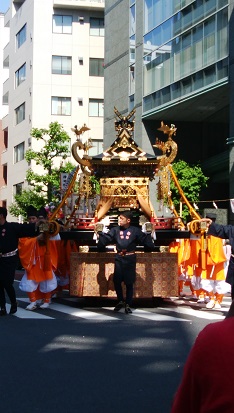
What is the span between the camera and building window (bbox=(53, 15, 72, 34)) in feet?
156

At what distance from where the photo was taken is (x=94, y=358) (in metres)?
7.37

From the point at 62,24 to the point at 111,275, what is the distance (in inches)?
1499

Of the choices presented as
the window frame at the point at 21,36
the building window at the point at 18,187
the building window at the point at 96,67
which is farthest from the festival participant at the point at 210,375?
the window frame at the point at 21,36

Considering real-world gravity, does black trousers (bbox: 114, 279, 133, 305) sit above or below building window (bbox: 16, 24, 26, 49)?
below

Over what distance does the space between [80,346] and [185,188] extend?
22.0 metres

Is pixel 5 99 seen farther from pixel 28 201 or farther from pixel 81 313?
pixel 81 313

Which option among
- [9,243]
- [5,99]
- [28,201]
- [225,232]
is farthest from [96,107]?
[225,232]

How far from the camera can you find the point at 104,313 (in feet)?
37.6

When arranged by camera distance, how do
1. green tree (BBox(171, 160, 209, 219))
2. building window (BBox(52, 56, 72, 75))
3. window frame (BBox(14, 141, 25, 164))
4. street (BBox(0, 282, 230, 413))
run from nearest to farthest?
1. street (BBox(0, 282, 230, 413))
2. green tree (BBox(171, 160, 209, 219))
3. building window (BBox(52, 56, 72, 75))
4. window frame (BBox(14, 141, 25, 164))

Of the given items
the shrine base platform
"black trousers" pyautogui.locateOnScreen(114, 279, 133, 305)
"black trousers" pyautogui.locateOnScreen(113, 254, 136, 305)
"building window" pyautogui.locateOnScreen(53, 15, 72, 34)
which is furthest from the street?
"building window" pyautogui.locateOnScreen(53, 15, 72, 34)

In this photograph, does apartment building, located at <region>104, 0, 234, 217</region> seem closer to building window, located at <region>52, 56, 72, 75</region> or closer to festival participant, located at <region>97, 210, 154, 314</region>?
building window, located at <region>52, 56, 72, 75</region>

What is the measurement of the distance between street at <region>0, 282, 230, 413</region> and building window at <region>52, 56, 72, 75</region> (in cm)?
3715

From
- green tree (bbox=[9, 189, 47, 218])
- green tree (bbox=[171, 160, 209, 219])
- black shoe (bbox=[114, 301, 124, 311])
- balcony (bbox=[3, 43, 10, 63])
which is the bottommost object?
black shoe (bbox=[114, 301, 124, 311])

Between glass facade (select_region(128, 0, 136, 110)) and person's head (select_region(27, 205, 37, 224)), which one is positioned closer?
person's head (select_region(27, 205, 37, 224))
